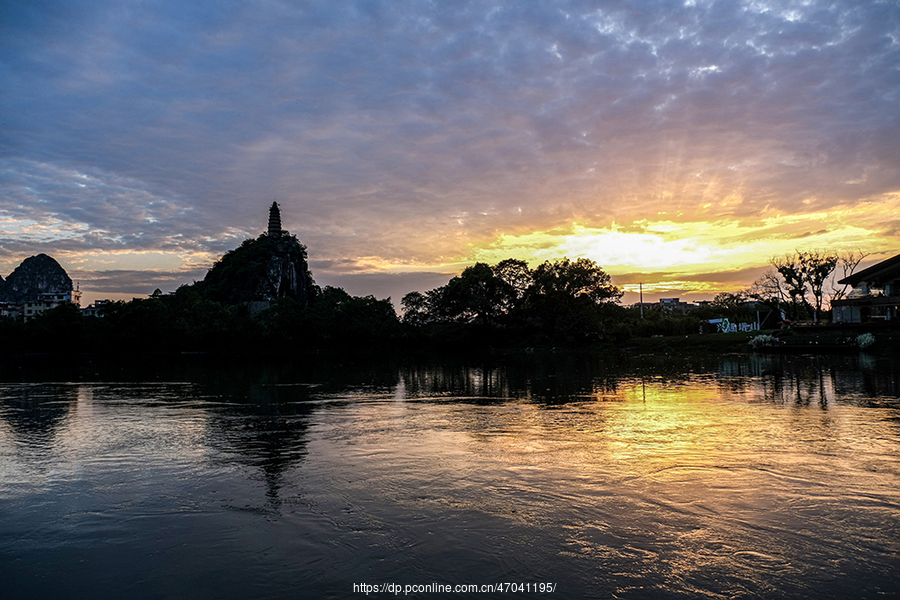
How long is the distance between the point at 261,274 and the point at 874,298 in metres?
127

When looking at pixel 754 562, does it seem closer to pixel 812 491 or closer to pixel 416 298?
pixel 812 491

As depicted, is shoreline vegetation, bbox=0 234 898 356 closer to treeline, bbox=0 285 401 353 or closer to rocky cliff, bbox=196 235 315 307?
treeline, bbox=0 285 401 353

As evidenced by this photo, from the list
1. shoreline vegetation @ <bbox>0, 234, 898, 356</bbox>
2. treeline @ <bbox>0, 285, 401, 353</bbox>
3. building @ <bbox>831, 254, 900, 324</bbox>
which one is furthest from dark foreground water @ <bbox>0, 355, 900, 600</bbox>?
treeline @ <bbox>0, 285, 401, 353</bbox>

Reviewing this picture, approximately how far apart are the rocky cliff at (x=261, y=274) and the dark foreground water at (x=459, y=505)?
425ft

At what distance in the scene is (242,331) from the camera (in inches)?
3150

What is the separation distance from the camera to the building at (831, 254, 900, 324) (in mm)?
53125

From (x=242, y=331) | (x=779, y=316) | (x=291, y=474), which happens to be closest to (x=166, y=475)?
(x=291, y=474)

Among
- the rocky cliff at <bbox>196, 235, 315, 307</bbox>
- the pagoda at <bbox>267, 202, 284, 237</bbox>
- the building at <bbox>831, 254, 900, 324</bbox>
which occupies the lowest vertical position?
the building at <bbox>831, 254, 900, 324</bbox>

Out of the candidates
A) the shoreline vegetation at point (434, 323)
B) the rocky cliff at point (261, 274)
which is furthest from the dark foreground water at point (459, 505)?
the rocky cliff at point (261, 274)

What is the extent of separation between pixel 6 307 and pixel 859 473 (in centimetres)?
20022

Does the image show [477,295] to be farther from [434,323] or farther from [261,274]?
[261,274]

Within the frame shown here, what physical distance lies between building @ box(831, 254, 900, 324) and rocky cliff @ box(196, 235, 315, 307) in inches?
4519

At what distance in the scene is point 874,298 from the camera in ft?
175

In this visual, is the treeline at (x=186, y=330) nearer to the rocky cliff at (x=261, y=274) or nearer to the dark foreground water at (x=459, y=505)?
the rocky cliff at (x=261, y=274)
